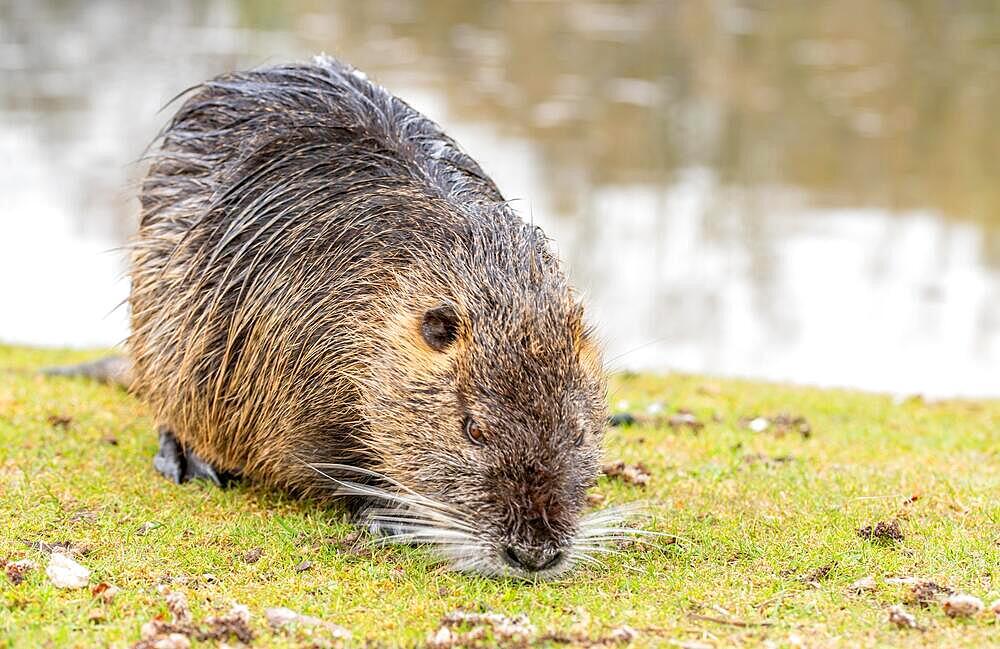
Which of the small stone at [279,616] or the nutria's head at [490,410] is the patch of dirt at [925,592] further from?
the small stone at [279,616]

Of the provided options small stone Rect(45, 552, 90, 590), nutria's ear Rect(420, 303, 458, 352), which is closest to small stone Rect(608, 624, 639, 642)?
nutria's ear Rect(420, 303, 458, 352)

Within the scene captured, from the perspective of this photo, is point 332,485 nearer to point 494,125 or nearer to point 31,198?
point 31,198

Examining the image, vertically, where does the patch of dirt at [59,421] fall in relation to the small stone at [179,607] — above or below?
below

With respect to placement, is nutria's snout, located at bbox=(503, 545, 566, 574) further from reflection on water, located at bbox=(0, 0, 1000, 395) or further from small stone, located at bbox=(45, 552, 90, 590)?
reflection on water, located at bbox=(0, 0, 1000, 395)

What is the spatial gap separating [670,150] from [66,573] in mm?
14047

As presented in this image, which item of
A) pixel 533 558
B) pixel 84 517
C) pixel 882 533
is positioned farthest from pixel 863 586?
pixel 84 517

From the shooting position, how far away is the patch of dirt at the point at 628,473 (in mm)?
5160

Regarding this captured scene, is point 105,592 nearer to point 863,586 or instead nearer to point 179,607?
point 179,607

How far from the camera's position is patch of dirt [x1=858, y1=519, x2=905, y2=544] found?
172 inches

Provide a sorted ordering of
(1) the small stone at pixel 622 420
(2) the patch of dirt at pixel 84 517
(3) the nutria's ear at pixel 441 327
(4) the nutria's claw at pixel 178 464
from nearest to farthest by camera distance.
Result: (3) the nutria's ear at pixel 441 327 → (2) the patch of dirt at pixel 84 517 → (4) the nutria's claw at pixel 178 464 → (1) the small stone at pixel 622 420

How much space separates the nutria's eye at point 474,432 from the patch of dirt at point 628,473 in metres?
1.39

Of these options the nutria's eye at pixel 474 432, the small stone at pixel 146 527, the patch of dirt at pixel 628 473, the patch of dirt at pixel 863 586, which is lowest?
the patch of dirt at pixel 628 473

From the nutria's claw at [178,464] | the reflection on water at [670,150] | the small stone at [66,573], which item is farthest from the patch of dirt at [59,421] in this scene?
the small stone at [66,573]

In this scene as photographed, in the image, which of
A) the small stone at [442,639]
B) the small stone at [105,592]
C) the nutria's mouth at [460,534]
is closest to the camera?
the small stone at [442,639]
